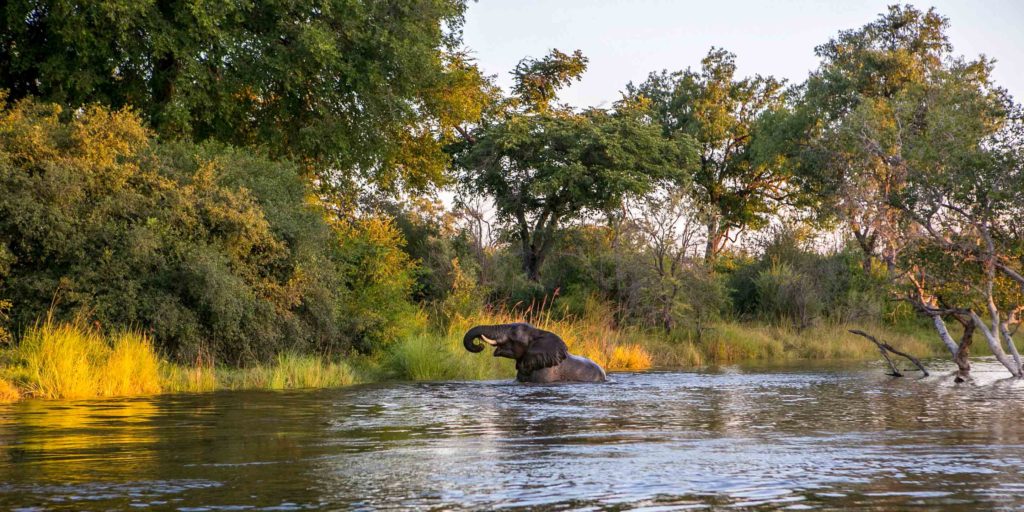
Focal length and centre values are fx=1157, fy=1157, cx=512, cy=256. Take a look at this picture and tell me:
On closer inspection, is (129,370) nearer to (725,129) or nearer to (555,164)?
(555,164)

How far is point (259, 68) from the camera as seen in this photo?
82.3 ft

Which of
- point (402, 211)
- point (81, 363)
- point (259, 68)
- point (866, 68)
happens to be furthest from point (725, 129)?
point (81, 363)

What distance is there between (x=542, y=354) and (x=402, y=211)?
58.8 ft

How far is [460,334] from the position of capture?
2427 centimetres

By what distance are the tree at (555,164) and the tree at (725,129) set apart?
24.9 feet

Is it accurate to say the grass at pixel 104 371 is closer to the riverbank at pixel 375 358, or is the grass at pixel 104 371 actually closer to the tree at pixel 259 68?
the riverbank at pixel 375 358

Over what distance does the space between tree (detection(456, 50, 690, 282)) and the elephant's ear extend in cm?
1715

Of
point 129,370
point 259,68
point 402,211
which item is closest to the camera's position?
point 129,370

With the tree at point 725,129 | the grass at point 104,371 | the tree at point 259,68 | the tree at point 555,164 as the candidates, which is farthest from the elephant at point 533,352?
the tree at point 725,129

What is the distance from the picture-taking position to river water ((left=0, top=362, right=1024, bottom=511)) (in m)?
7.10

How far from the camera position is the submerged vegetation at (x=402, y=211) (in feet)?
60.5

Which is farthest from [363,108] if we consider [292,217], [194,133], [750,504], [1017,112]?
[750,504]

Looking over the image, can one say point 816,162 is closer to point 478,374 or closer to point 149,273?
point 478,374

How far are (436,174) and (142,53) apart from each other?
10181 mm
